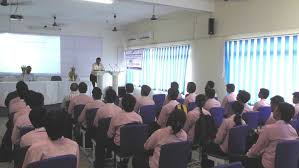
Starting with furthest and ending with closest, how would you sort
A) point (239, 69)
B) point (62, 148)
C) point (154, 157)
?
point (239, 69) → point (154, 157) → point (62, 148)

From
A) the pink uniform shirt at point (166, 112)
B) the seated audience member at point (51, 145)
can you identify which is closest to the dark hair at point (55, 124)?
the seated audience member at point (51, 145)

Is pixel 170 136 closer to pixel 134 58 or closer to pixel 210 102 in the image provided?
pixel 210 102

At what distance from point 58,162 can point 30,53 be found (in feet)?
30.3

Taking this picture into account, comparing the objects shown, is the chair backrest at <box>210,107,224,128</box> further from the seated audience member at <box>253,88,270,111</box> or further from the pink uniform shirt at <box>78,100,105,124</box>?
the pink uniform shirt at <box>78,100,105,124</box>

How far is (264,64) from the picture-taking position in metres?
6.30

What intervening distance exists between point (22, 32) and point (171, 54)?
5.24 m

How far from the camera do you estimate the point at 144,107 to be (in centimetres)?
482

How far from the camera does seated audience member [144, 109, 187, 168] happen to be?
2771 millimetres

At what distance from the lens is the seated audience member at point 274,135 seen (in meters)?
2.87

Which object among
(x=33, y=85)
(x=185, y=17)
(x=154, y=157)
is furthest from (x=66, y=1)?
(x=154, y=157)

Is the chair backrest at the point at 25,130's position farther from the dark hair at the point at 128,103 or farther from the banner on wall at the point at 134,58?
the banner on wall at the point at 134,58

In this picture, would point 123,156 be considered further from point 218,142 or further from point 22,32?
point 22,32

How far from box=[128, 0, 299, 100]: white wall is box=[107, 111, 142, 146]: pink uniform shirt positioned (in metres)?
3.82

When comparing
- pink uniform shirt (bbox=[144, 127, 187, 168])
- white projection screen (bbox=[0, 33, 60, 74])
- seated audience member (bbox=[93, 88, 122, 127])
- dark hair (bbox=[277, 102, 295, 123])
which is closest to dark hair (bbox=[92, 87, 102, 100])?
seated audience member (bbox=[93, 88, 122, 127])
